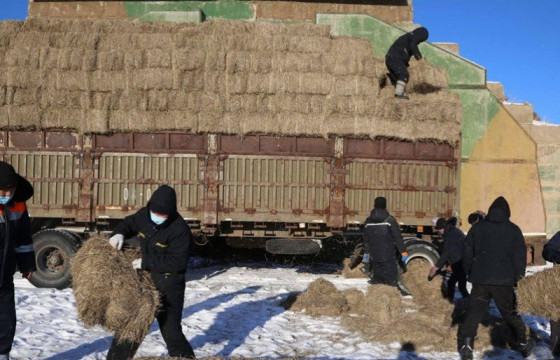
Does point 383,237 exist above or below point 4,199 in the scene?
below

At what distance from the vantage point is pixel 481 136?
10.8 meters

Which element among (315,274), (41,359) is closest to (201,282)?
(315,274)

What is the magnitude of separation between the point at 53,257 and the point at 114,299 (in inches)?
203

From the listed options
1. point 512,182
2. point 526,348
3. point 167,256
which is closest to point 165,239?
point 167,256

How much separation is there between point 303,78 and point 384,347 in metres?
5.56

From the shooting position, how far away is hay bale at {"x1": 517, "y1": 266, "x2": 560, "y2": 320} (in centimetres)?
560

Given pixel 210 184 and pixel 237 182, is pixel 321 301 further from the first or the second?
pixel 210 184

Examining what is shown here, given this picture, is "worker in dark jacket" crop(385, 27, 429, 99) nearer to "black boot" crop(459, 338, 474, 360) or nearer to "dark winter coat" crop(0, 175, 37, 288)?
"black boot" crop(459, 338, 474, 360)

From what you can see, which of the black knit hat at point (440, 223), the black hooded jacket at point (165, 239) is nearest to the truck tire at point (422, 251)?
the black knit hat at point (440, 223)

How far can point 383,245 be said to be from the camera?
8648 millimetres

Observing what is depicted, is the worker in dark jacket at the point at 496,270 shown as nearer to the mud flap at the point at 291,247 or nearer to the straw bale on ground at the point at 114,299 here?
the straw bale on ground at the point at 114,299

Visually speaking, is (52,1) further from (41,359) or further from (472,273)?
(472,273)

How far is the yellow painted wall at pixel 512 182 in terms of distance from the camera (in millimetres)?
10516

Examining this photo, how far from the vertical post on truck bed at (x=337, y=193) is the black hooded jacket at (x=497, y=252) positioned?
3.77 metres
